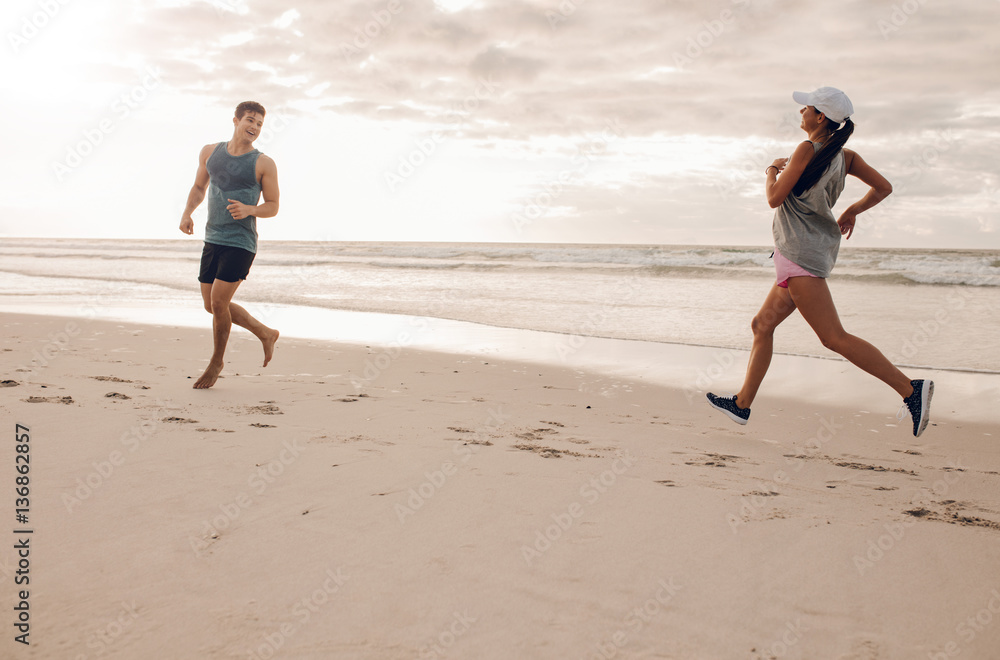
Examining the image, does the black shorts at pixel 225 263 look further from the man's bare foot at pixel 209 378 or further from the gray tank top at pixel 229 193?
the man's bare foot at pixel 209 378

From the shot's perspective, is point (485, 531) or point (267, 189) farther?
point (267, 189)

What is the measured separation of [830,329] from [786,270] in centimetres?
38

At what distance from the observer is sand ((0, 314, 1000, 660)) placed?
1.65 metres

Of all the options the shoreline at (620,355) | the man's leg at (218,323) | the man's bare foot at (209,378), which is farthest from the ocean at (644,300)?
the man's bare foot at (209,378)

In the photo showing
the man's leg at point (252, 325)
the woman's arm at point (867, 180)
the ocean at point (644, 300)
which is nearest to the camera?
the woman's arm at point (867, 180)

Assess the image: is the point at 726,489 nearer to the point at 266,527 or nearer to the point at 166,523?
the point at 266,527

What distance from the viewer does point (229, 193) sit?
14.8 ft

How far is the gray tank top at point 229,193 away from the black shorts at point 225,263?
0.14 ft

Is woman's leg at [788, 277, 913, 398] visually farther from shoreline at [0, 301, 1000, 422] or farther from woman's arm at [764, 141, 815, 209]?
shoreline at [0, 301, 1000, 422]

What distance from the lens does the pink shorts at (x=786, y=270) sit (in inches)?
134

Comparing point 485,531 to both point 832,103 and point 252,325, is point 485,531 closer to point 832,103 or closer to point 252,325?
point 832,103

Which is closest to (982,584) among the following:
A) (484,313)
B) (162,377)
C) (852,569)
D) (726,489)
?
(852,569)

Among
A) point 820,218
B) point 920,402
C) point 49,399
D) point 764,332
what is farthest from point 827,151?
point 49,399

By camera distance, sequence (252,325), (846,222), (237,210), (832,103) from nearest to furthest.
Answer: (832,103)
(846,222)
(237,210)
(252,325)
